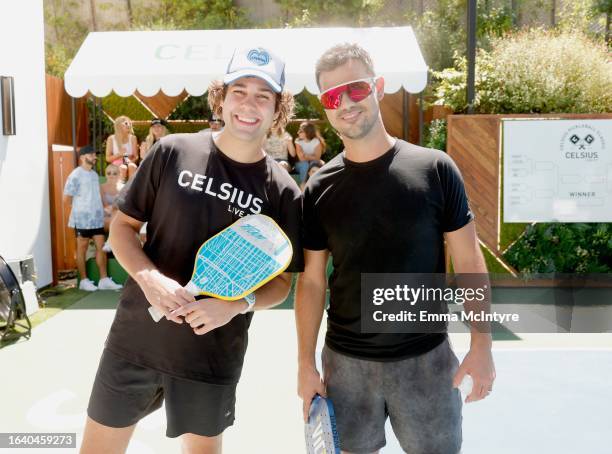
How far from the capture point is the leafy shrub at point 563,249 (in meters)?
8.82

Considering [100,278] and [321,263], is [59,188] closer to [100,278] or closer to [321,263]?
A: [100,278]

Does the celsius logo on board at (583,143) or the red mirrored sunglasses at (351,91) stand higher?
the red mirrored sunglasses at (351,91)

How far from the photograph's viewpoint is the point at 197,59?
32.1 ft

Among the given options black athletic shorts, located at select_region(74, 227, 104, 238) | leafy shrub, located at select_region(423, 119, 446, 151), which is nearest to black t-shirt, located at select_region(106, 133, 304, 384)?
black athletic shorts, located at select_region(74, 227, 104, 238)

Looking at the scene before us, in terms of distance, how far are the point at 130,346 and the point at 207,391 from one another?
14.7 inches

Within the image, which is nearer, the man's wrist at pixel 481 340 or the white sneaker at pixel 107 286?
the man's wrist at pixel 481 340

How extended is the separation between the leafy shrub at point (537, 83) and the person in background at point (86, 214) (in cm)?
567

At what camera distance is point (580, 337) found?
665 cm

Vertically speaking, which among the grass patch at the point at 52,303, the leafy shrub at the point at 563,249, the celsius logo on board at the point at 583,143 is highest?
the celsius logo on board at the point at 583,143

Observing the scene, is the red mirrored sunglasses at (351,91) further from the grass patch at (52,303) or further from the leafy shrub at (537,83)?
the leafy shrub at (537,83)

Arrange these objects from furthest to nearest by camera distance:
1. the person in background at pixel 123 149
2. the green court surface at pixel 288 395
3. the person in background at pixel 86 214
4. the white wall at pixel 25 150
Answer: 1. the person in background at pixel 123 149
2. the person in background at pixel 86 214
3. the white wall at pixel 25 150
4. the green court surface at pixel 288 395

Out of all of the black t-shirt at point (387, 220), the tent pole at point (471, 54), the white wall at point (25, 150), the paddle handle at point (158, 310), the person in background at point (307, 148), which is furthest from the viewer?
Result: the person in background at point (307, 148)

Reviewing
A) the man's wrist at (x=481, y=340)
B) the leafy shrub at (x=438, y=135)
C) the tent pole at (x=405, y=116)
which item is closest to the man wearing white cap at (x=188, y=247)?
the man's wrist at (x=481, y=340)

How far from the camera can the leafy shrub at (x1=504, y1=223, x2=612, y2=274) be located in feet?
28.9
